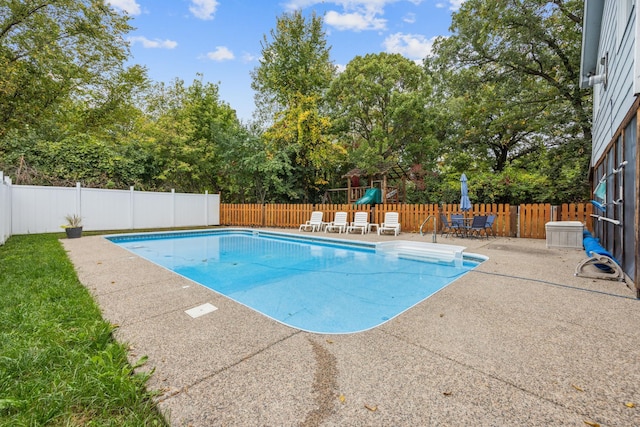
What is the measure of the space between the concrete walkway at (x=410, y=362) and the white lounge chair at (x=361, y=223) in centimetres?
836

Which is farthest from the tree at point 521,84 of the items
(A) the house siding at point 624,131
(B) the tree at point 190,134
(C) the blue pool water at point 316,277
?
(B) the tree at point 190,134

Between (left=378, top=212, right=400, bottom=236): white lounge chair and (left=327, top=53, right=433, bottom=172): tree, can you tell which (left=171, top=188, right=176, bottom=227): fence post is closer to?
(left=327, top=53, right=433, bottom=172): tree

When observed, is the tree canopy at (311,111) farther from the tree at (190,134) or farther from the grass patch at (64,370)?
the grass patch at (64,370)

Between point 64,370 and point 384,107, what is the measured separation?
57.7 feet

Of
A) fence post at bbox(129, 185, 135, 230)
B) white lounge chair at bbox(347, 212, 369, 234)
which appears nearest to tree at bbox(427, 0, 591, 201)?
white lounge chair at bbox(347, 212, 369, 234)

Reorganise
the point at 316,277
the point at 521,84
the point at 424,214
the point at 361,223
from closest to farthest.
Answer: the point at 316,277 → the point at 424,214 → the point at 361,223 → the point at 521,84

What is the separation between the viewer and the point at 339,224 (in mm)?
12406

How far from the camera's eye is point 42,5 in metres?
10.7

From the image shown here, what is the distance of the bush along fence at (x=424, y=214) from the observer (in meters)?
8.91

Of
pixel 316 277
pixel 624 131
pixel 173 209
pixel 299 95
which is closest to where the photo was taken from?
pixel 624 131

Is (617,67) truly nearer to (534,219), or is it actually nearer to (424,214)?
(534,219)

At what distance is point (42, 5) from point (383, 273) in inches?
622

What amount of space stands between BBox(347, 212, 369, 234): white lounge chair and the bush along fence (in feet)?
2.06

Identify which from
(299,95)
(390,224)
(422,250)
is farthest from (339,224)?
(299,95)
